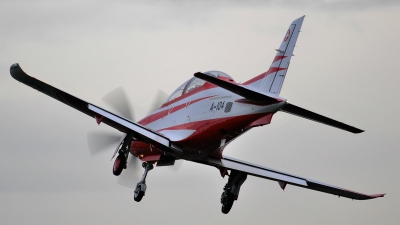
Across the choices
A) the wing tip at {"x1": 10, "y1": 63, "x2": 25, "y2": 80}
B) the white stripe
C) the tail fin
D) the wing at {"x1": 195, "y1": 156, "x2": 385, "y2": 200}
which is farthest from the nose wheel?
the tail fin

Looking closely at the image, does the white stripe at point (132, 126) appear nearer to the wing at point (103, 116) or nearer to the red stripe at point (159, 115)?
the wing at point (103, 116)

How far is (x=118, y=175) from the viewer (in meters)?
32.4

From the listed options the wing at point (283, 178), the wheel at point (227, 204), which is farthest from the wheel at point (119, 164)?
the wheel at point (227, 204)

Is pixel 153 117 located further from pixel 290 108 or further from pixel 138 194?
pixel 290 108

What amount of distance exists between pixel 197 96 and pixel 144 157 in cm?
448

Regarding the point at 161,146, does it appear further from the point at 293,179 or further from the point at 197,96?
the point at 293,179

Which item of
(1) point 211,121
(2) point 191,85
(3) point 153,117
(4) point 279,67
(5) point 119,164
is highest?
(4) point 279,67

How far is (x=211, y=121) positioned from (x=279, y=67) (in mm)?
3248

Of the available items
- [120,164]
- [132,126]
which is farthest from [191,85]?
[120,164]

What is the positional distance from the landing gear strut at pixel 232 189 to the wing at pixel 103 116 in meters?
4.03

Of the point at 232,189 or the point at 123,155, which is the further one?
the point at 232,189

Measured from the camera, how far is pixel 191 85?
1273 inches

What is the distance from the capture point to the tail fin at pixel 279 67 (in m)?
28.6

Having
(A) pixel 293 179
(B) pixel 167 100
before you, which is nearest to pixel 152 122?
(B) pixel 167 100
